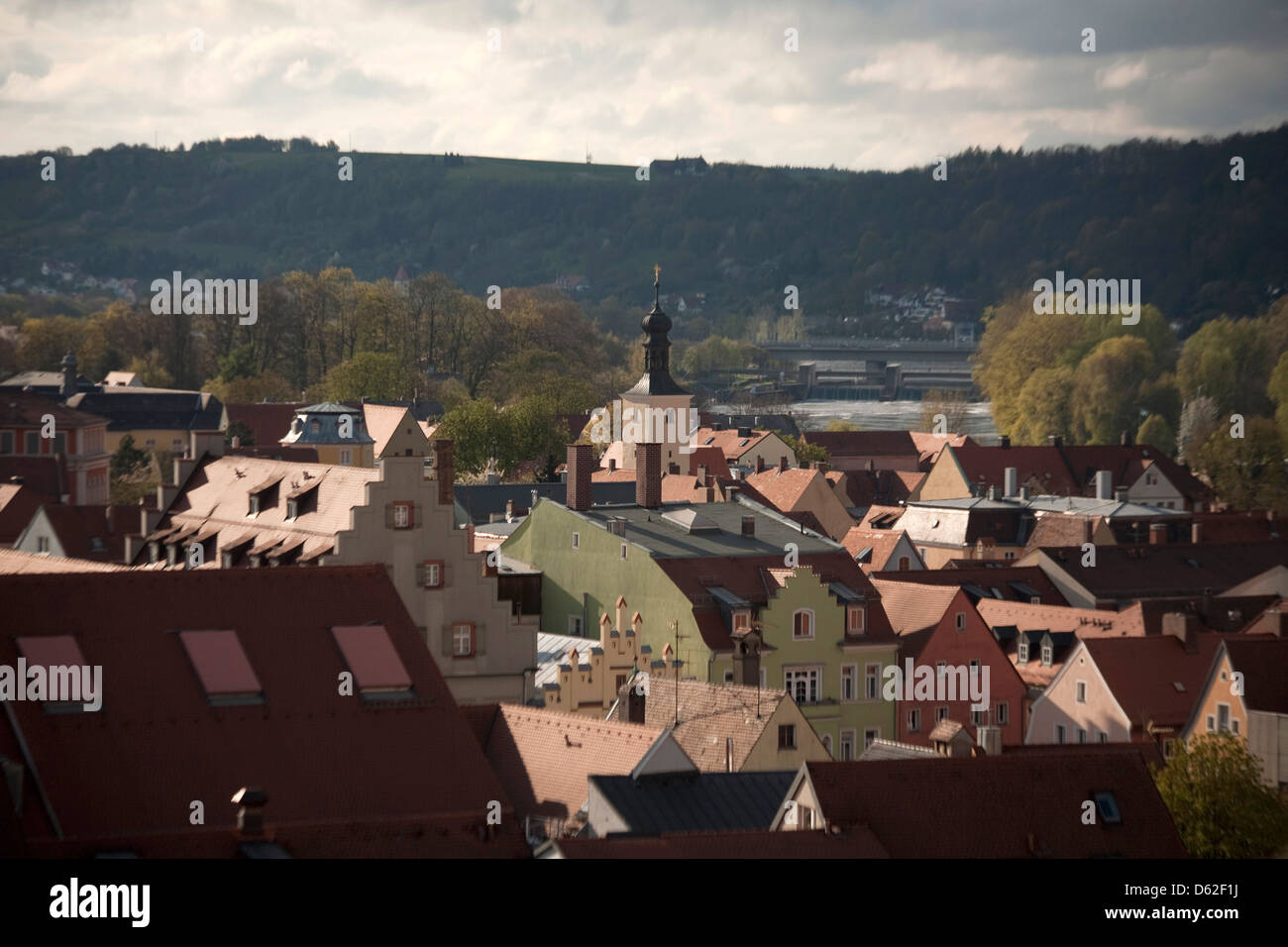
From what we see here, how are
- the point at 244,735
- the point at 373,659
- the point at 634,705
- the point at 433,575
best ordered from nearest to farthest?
the point at 244,735 < the point at 373,659 < the point at 634,705 < the point at 433,575

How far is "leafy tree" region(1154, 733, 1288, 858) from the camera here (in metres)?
38.9

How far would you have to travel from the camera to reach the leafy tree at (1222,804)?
38.9 m

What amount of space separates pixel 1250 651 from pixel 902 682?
802cm

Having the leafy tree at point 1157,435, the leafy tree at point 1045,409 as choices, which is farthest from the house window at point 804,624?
the leafy tree at point 1045,409

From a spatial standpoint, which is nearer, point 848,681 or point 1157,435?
point 848,681

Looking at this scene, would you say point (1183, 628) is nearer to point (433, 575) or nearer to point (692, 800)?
point (433, 575)

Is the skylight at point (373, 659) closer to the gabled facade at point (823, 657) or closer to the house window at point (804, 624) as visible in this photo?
the gabled facade at point (823, 657)

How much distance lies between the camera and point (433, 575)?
43.5 meters

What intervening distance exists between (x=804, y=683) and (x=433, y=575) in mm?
12011

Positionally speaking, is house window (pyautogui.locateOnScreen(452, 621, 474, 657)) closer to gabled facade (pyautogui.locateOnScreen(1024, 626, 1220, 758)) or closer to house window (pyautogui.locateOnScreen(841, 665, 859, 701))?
house window (pyautogui.locateOnScreen(841, 665, 859, 701))

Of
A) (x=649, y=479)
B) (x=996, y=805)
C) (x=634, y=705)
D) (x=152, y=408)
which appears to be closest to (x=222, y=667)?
(x=996, y=805)
